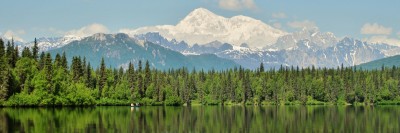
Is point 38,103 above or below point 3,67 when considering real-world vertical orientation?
below

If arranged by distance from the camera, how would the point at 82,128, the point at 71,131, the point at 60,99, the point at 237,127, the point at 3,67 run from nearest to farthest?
the point at 71,131
the point at 82,128
the point at 237,127
the point at 3,67
the point at 60,99

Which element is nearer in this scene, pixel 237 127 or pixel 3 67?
pixel 237 127

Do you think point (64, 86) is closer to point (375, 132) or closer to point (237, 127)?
point (237, 127)

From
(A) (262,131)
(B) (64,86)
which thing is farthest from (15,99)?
(A) (262,131)

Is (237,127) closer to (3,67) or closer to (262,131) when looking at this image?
(262,131)

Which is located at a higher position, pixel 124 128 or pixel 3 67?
pixel 3 67

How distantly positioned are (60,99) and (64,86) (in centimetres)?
575

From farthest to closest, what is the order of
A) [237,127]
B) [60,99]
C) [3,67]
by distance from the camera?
[60,99]
[3,67]
[237,127]

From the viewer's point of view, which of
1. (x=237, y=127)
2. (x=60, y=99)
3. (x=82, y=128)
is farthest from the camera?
(x=60, y=99)

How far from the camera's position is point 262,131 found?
87.4m

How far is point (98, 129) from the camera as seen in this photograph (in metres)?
82.7

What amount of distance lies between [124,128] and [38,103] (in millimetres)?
86042

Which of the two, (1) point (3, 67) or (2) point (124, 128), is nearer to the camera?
(2) point (124, 128)

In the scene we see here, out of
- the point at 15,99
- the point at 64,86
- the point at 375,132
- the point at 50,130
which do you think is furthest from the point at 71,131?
the point at 64,86
